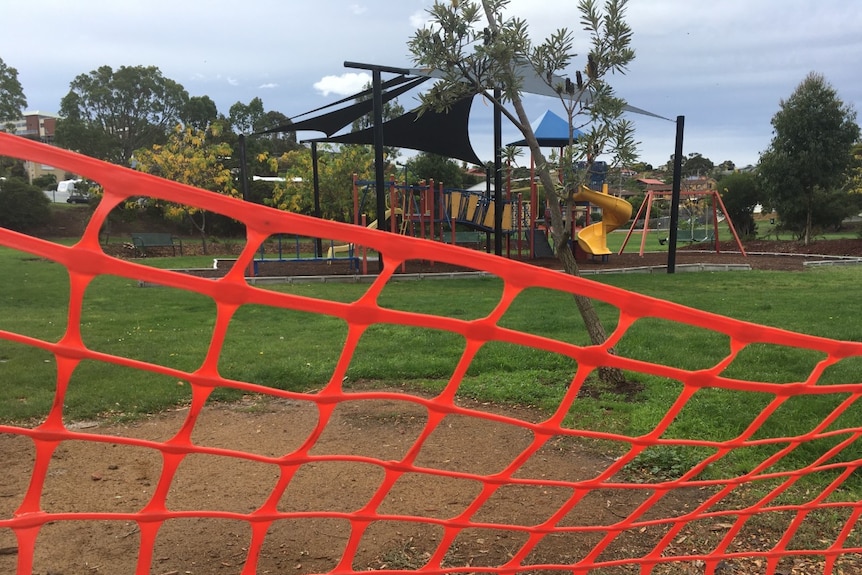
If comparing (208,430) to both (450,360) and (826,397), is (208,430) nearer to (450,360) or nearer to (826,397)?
(450,360)

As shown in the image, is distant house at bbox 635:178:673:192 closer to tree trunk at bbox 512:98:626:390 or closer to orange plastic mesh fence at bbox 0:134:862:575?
tree trunk at bbox 512:98:626:390

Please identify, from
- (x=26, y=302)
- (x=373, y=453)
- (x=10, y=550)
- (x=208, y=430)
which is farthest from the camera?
(x=26, y=302)

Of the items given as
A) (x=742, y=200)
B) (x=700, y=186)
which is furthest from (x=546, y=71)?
(x=700, y=186)

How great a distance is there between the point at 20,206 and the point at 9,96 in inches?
629

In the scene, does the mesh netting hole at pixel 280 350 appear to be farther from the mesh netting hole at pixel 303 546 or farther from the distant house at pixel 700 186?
the distant house at pixel 700 186

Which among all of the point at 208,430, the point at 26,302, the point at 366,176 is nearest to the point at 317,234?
the point at 208,430

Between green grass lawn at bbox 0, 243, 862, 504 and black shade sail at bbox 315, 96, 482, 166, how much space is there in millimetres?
5165

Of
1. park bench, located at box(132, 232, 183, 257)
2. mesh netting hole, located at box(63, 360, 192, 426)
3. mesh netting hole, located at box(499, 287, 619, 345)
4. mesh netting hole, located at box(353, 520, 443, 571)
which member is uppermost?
park bench, located at box(132, 232, 183, 257)

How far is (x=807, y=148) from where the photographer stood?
18828 millimetres

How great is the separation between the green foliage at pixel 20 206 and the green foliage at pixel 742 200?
31022mm

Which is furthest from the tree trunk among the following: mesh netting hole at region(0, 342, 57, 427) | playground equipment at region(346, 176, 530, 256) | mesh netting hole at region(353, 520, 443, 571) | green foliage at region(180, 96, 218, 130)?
green foliage at region(180, 96, 218, 130)

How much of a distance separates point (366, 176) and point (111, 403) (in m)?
20.5

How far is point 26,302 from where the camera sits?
887 cm

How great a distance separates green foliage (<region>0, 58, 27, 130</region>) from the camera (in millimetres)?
37781
